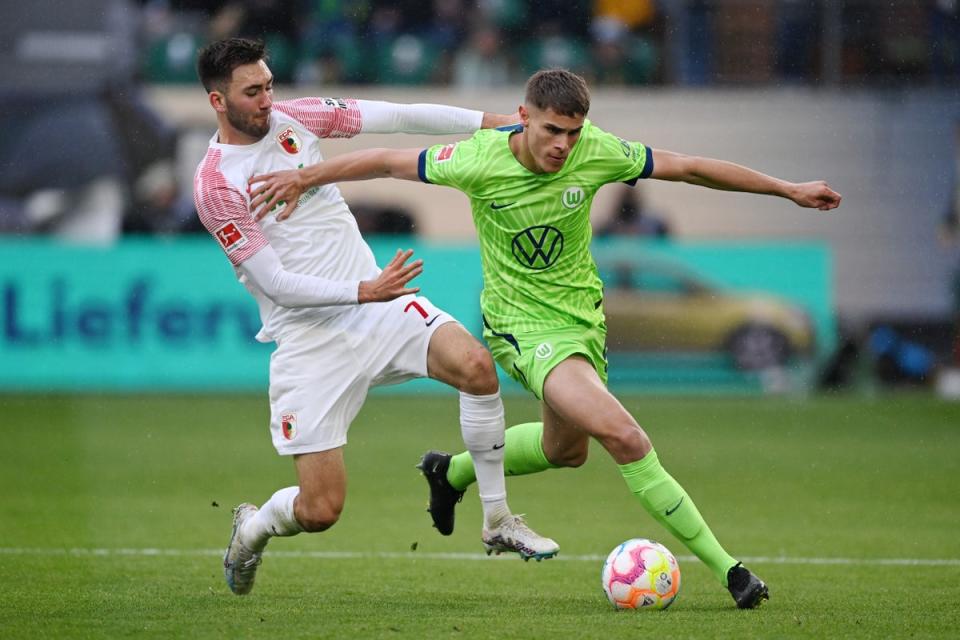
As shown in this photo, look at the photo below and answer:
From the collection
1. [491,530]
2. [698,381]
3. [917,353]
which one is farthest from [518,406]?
[491,530]

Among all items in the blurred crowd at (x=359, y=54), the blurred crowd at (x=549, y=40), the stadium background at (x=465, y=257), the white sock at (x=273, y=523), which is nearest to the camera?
the white sock at (x=273, y=523)

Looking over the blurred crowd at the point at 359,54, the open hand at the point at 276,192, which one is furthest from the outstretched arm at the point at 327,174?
the blurred crowd at the point at 359,54

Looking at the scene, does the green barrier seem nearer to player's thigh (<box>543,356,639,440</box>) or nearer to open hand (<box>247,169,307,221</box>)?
→ open hand (<box>247,169,307,221</box>)

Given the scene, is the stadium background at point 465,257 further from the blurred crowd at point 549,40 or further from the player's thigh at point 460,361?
the player's thigh at point 460,361

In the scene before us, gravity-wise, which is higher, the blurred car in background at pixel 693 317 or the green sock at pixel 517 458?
the green sock at pixel 517 458

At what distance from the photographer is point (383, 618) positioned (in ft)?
20.1

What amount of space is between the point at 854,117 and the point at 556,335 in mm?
15669

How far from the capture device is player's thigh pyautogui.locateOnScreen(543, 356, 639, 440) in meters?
6.20

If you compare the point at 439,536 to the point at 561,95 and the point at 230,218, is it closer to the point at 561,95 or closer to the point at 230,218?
the point at 230,218

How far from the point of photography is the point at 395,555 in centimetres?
827

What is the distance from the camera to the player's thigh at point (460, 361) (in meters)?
Answer: 6.72

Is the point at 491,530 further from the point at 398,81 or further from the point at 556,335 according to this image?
the point at 398,81

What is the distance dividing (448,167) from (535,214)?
0.42 m

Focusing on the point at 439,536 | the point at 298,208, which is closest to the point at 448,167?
the point at 298,208
